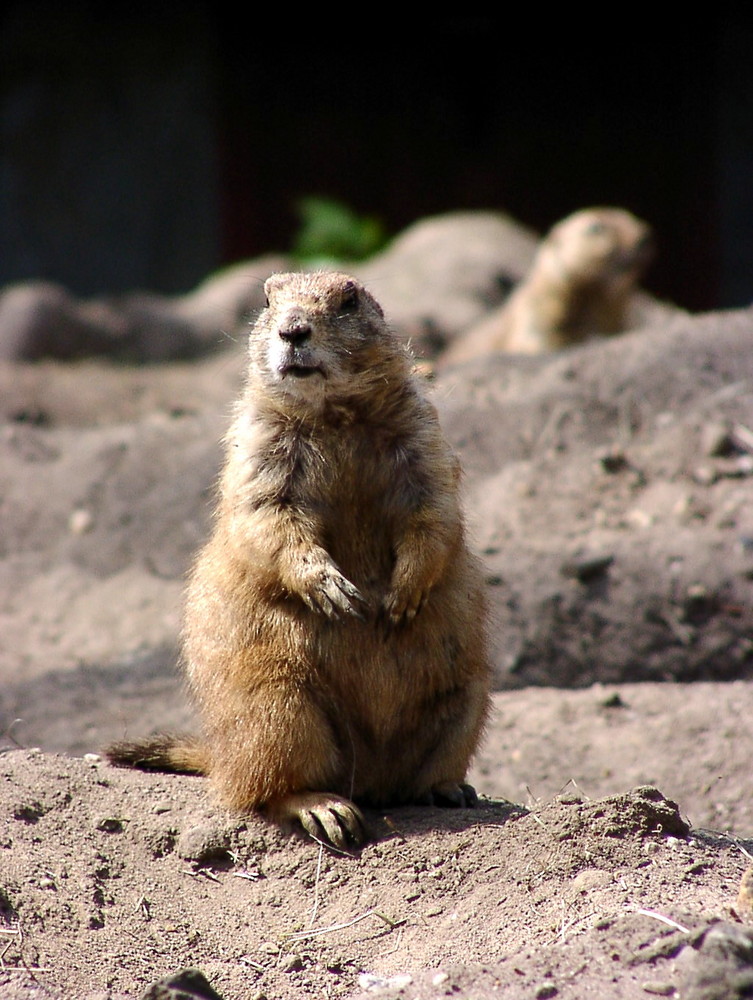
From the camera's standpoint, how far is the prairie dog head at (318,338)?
14.5 ft

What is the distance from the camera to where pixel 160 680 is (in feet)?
24.3

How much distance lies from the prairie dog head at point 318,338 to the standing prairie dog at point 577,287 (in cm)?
955

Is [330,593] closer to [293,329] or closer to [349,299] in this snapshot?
[293,329]

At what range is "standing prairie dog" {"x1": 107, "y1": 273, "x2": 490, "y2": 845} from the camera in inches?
173

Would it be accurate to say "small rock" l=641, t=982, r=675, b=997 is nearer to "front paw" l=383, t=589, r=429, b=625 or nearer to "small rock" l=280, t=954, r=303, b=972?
"small rock" l=280, t=954, r=303, b=972

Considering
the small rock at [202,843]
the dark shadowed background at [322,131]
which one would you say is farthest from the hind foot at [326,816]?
the dark shadowed background at [322,131]

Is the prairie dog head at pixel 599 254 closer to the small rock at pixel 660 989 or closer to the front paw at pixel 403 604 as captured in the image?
the front paw at pixel 403 604

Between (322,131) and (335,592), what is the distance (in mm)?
16151

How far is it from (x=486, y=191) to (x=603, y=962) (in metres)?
17.5

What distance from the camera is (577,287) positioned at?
48.2ft

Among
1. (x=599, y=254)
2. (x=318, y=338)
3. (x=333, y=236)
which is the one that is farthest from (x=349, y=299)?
(x=333, y=236)

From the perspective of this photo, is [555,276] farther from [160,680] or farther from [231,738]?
[231,738]

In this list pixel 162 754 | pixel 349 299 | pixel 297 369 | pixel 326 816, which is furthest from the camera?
pixel 162 754

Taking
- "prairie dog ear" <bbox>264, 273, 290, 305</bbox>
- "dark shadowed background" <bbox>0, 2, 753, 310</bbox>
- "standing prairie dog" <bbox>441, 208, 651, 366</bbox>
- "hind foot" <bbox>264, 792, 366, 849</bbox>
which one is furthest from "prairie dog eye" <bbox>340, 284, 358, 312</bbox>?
"dark shadowed background" <bbox>0, 2, 753, 310</bbox>
